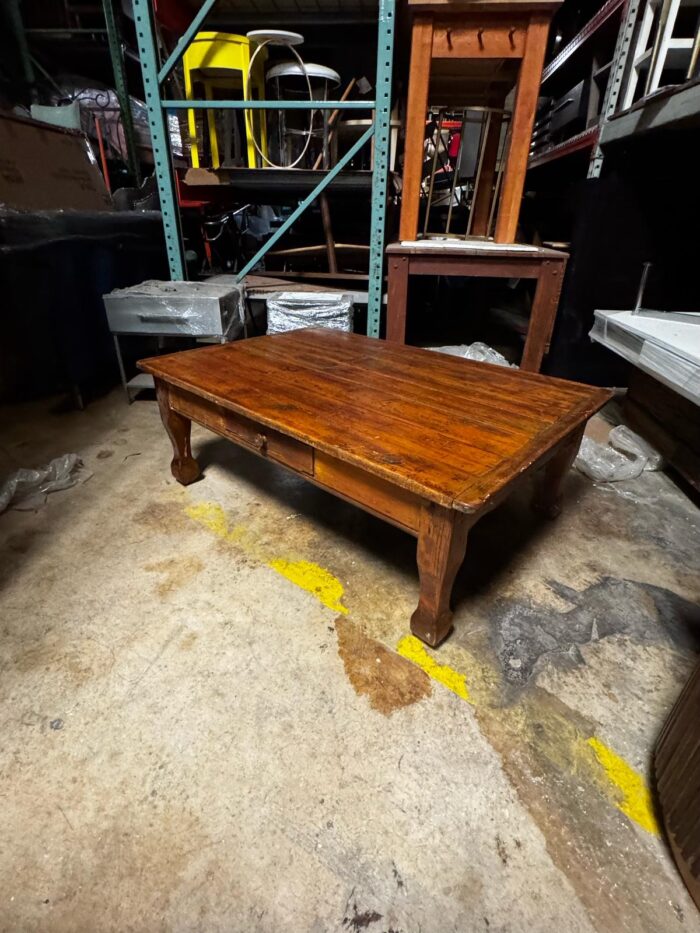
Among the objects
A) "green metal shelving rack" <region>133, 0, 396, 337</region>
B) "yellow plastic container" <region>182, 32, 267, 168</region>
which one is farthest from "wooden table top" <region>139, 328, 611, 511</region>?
"yellow plastic container" <region>182, 32, 267, 168</region>

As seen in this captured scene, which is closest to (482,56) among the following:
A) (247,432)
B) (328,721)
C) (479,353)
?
(479,353)

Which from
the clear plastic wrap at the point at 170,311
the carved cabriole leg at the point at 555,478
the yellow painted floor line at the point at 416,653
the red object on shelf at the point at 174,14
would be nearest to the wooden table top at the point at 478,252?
the clear plastic wrap at the point at 170,311

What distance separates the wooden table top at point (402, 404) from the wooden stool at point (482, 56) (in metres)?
1.20

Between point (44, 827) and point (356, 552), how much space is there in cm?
92

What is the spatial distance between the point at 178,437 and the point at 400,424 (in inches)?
35.9

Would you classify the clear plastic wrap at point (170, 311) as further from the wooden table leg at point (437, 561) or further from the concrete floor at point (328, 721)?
the wooden table leg at point (437, 561)

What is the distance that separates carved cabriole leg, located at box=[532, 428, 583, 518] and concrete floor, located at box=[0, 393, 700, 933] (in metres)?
0.06

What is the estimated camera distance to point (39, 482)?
1685mm

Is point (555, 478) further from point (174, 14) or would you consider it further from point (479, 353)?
point (174, 14)

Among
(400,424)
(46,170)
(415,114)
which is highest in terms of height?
(415,114)

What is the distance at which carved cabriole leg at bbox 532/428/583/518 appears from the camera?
1405 mm

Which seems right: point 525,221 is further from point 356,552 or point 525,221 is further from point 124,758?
point 124,758

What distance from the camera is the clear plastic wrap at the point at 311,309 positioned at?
239 cm

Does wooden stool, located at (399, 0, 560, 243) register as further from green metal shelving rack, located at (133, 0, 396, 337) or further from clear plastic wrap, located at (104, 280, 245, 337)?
clear plastic wrap, located at (104, 280, 245, 337)
